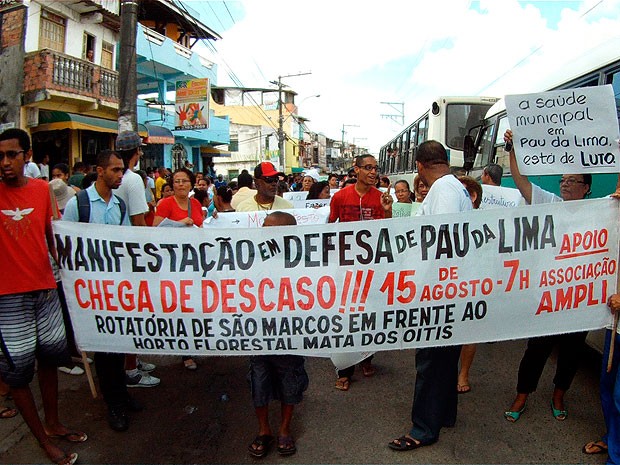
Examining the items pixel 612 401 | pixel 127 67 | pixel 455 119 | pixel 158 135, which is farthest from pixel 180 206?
pixel 158 135

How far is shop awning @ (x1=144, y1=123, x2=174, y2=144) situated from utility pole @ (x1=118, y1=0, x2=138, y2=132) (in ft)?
40.4

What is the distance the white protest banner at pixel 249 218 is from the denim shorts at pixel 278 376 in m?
1.72

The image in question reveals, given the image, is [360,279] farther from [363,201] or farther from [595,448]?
[595,448]

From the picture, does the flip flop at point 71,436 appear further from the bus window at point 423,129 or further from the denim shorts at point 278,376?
the bus window at point 423,129

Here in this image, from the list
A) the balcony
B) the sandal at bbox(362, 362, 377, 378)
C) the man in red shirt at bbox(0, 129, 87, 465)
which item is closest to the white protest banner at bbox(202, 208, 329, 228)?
the sandal at bbox(362, 362, 377, 378)

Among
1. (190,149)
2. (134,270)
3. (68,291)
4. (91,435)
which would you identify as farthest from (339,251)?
(190,149)

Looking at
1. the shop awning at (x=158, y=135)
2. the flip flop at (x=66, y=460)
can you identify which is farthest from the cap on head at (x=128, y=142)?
the shop awning at (x=158, y=135)

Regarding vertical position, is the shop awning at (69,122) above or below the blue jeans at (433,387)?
above

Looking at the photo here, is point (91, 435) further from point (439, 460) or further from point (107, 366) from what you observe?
point (439, 460)

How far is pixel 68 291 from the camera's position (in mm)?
2920

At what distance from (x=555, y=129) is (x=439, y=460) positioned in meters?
2.11

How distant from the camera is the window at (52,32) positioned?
13.6 meters

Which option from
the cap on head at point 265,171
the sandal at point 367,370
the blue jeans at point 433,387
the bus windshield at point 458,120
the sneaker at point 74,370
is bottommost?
the sneaker at point 74,370

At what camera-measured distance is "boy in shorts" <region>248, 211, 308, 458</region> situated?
2.97 meters
